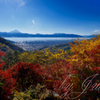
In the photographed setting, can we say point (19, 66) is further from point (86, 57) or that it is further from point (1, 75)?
point (86, 57)

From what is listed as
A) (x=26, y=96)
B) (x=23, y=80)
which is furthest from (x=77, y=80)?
(x=23, y=80)

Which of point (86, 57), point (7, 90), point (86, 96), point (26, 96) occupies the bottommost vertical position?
point (86, 96)

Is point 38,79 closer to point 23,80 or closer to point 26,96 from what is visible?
point 23,80

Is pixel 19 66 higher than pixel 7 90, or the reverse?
Result: pixel 19 66

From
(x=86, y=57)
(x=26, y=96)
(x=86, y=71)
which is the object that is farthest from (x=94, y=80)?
(x=26, y=96)

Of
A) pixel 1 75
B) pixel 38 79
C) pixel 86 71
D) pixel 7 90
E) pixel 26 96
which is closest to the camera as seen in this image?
pixel 26 96

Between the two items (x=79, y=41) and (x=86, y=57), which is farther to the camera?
(x=79, y=41)

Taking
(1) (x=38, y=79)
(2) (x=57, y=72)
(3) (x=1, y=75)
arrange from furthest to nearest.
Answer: (2) (x=57, y=72) < (1) (x=38, y=79) < (3) (x=1, y=75)

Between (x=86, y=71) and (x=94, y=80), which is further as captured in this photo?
(x=86, y=71)

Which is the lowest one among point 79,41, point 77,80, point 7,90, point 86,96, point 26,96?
point 86,96
